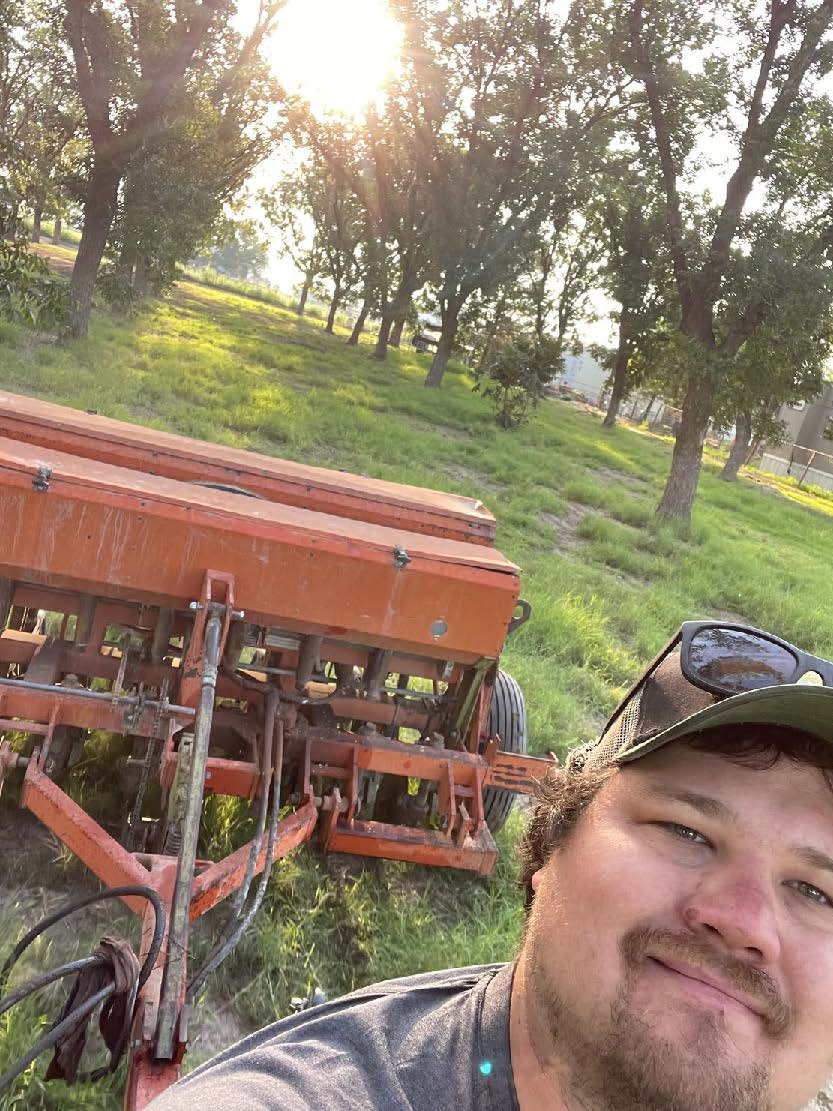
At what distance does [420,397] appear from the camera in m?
20.7

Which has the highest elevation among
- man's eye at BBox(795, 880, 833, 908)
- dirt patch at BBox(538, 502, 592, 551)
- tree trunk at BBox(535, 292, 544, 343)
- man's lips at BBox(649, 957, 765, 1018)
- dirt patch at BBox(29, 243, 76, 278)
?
tree trunk at BBox(535, 292, 544, 343)

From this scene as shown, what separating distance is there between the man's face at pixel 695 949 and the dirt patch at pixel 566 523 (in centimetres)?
923

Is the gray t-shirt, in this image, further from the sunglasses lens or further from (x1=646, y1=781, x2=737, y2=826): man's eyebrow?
the sunglasses lens

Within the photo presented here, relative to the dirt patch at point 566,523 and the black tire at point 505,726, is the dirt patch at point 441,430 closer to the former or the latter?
the dirt patch at point 566,523

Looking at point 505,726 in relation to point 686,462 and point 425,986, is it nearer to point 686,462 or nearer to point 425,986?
point 425,986

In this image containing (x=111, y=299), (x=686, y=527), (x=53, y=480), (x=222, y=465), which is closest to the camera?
(x=53, y=480)

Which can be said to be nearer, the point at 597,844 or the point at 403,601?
the point at 597,844

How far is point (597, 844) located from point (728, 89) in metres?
12.9

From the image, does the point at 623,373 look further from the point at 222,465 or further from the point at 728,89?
the point at 222,465

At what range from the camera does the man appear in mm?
1154

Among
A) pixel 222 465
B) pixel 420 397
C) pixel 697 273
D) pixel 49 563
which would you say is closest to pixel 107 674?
pixel 49 563

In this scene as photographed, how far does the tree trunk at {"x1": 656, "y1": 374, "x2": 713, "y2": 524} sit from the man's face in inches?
464

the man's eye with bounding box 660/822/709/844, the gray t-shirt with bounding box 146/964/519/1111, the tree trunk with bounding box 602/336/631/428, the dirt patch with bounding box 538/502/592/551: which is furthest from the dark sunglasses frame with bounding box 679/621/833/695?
the tree trunk with bounding box 602/336/631/428

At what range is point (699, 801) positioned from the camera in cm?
134
